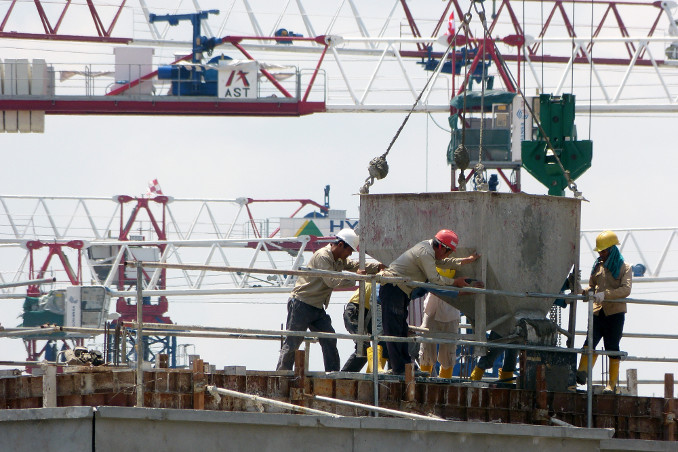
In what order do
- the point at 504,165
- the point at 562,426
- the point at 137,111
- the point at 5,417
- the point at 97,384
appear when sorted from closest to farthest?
→ the point at 5,417
the point at 562,426
the point at 97,384
the point at 504,165
the point at 137,111

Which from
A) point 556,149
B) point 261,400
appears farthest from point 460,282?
point 556,149

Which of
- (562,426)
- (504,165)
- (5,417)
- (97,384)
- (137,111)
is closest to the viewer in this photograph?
(5,417)

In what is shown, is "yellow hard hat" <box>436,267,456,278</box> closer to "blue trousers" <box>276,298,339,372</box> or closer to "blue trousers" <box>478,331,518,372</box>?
"blue trousers" <box>478,331,518,372</box>

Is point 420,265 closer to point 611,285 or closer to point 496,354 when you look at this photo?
point 496,354

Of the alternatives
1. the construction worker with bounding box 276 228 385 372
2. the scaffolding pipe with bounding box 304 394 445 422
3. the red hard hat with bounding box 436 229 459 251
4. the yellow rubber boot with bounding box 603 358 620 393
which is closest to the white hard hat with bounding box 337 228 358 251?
the construction worker with bounding box 276 228 385 372

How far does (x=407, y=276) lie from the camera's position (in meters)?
13.8

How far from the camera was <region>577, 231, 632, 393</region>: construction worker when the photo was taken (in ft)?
47.6

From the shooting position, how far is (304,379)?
12.9 meters

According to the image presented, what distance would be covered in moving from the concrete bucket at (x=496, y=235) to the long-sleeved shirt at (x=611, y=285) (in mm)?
321

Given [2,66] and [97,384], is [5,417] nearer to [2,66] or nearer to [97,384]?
[97,384]

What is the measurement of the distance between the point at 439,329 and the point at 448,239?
2537 mm

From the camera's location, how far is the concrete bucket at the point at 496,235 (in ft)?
46.4

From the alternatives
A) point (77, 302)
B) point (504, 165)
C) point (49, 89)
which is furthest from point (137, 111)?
point (504, 165)

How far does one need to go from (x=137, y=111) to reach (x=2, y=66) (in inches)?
238
